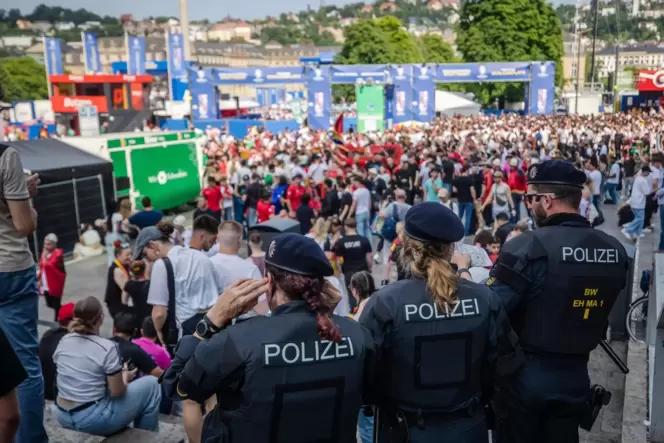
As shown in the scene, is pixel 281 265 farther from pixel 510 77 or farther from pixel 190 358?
pixel 510 77

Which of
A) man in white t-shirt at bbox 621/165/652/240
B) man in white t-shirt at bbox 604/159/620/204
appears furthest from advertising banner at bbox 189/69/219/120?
man in white t-shirt at bbox 621/165/652/240

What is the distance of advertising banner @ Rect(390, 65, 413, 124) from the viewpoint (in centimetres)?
4128

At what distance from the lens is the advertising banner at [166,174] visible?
16.2 m

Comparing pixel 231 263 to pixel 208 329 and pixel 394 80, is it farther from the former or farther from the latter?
pixel 394 80

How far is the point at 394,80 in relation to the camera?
41.3 meters

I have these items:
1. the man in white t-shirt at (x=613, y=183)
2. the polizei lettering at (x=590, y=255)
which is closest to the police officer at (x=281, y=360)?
the polizei lettering at (x=590, y=255)

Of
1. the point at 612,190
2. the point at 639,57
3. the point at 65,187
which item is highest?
the point at 639,57

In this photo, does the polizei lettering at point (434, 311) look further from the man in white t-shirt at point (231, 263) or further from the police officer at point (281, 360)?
the man in white t-shirt at point (231, 263)

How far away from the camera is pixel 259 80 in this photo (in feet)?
131

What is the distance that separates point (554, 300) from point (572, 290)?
10 centimetres

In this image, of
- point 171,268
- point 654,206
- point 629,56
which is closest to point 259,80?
point 654,206

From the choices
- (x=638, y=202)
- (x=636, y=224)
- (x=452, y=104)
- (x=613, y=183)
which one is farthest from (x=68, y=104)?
(x=638, y=202)

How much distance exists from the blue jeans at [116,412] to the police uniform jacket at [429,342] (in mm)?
2239

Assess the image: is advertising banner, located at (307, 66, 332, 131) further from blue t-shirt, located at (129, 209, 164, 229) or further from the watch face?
the watch face
